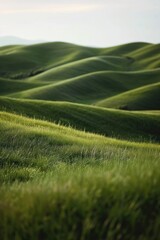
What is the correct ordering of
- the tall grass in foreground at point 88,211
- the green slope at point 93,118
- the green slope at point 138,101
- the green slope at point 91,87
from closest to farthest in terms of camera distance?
1. the tall grass in foreground at point 88,211
2. the green slope at point 93,118
3. the green slope at point 138,101
4. the green slope at point 91,87

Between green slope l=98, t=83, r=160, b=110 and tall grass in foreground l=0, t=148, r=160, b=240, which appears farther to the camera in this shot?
green slope l=98, t=83, r=160, b=110

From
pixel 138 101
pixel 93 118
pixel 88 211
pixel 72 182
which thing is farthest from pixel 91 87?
pixel 88 211

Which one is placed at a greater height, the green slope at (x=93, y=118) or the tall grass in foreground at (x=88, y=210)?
the tall grass in foreground at (x=88, y=210)

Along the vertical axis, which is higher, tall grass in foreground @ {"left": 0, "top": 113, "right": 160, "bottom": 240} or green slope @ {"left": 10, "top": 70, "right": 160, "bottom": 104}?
tall grass in foreground @ {"left": 0, "top": 113, "right": 160, "bottom": 240}

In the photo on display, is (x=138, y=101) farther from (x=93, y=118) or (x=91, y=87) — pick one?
(x=93, y=118)

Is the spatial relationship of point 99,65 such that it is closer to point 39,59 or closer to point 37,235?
point 39,59

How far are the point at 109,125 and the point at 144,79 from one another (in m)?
76.1

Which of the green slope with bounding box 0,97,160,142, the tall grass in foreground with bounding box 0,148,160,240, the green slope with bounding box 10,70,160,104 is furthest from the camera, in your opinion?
the green slope with bounding box 10,70,160,104

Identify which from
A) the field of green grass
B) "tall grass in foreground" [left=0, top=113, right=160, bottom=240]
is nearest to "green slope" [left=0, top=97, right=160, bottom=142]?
the field of green grass

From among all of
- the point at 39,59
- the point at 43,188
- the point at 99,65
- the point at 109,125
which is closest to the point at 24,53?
the point at 39,59

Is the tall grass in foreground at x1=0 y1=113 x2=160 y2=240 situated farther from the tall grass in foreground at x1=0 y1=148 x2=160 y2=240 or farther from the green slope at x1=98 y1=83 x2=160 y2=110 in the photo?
the green slope at x1=98 y1=83 x2=160 y2=110

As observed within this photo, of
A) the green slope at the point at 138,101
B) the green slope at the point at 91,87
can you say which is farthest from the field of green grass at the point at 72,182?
the green slope at the point at 91,87

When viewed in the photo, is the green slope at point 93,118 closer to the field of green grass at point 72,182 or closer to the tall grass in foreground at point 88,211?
the field of green grass at point 72,182

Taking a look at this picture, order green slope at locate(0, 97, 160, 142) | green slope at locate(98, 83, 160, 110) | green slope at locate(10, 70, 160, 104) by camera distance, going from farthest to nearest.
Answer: green slope at locate(10, 70, 160, 104) → green slope at locate(98, 83, 160, 110) → green slope at locate(0, 97, 160, 142)
